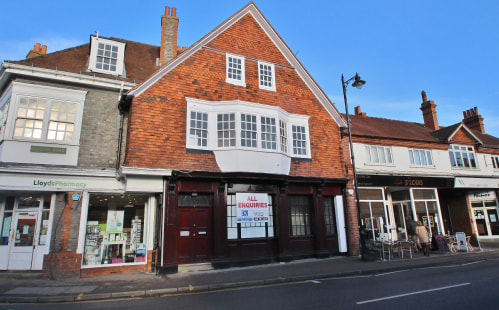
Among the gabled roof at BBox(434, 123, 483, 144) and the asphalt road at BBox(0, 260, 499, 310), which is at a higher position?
the gabled roof at BBox(434, 123, 483, 144)

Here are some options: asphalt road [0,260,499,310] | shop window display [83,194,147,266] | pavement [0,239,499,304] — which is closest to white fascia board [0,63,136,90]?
shop window display [83,194,147,266]

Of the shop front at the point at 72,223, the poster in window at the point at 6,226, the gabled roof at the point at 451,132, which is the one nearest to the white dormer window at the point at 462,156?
the gabled roof at the point at 451,132

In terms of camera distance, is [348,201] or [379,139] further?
[379,139]

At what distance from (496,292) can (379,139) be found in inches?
469

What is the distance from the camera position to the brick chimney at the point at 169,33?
1526cm

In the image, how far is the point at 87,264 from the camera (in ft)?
34.7

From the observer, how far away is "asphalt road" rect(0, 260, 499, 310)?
6289 millimetres

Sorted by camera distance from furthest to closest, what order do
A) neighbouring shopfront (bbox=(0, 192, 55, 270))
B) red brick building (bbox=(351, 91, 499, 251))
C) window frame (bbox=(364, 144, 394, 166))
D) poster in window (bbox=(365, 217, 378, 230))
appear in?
window frame (bbox=(364, 144, 394, 166)) → red brick building (bbox=(351, 91, 499, 251)) → poster in window (bbox=(365, 217, 378, 230)) → neighbouring shopfront (bbox=(0, 192, 55, 270))

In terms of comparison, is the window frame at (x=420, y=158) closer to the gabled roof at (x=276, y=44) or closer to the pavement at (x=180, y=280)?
the gabled roof at (x=276, y=44)

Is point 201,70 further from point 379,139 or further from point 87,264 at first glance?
point 379,139

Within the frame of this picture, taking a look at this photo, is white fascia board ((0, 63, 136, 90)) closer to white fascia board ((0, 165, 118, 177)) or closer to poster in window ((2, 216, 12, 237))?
white fascia board ((0, 165, 118, 177))

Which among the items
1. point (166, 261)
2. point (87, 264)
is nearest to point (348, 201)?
point (166, 261)

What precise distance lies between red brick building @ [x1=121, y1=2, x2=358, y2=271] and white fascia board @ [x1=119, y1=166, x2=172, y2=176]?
4cm

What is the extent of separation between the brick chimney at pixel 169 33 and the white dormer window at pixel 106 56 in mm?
2425
